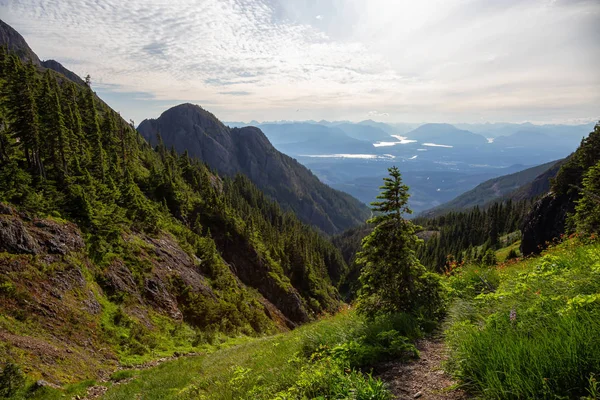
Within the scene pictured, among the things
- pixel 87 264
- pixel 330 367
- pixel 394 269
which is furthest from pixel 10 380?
pixel 394 269

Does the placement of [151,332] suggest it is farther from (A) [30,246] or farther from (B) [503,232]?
(B) [503,232]

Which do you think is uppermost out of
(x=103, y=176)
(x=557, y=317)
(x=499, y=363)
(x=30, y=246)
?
(x=103, y=176)

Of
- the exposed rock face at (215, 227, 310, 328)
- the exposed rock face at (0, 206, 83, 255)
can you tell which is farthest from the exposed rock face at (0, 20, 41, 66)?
the exposed rock face at (0, 206, 83, 255)

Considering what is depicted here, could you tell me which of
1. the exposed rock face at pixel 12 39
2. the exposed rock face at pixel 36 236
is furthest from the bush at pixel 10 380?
the exposed rock face at pixel 12 39

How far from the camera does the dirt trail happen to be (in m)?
4.71

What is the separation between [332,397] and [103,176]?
4088cm

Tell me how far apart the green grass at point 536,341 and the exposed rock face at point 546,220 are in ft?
188

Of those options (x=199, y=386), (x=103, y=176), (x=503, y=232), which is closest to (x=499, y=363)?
(x=199, y=386)

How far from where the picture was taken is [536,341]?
4012 millimetres

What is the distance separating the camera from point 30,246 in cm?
1786

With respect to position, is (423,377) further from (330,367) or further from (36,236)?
(36,236)

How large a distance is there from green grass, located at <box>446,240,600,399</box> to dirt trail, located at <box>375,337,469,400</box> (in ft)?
1.08

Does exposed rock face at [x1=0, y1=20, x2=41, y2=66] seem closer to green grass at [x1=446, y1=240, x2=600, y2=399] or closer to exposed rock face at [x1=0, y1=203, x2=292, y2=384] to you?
exposed rock face at [x1=0, y1=203, x2=292, y2=384]

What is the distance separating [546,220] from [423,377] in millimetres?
65635
